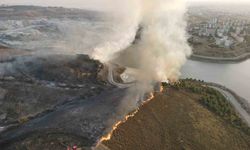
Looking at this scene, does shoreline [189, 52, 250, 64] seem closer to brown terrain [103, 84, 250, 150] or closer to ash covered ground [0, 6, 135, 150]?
ash covered ground [0, 6, 135, 150]

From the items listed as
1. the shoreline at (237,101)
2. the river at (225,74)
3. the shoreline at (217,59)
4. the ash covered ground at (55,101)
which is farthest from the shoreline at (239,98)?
the shoreline at (217,59)

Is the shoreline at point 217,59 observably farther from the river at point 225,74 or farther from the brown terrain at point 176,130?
the brown terrain at point 176,130

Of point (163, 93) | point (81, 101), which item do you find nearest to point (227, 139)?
point (163, 93)

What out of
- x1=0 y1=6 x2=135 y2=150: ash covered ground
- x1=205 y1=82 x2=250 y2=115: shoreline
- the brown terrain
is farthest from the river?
x1=0 y1=6 x2=135 y2=150: ash covered ground

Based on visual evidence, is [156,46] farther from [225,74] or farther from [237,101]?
[225,74]

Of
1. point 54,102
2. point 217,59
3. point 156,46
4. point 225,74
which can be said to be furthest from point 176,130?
point 217,59
